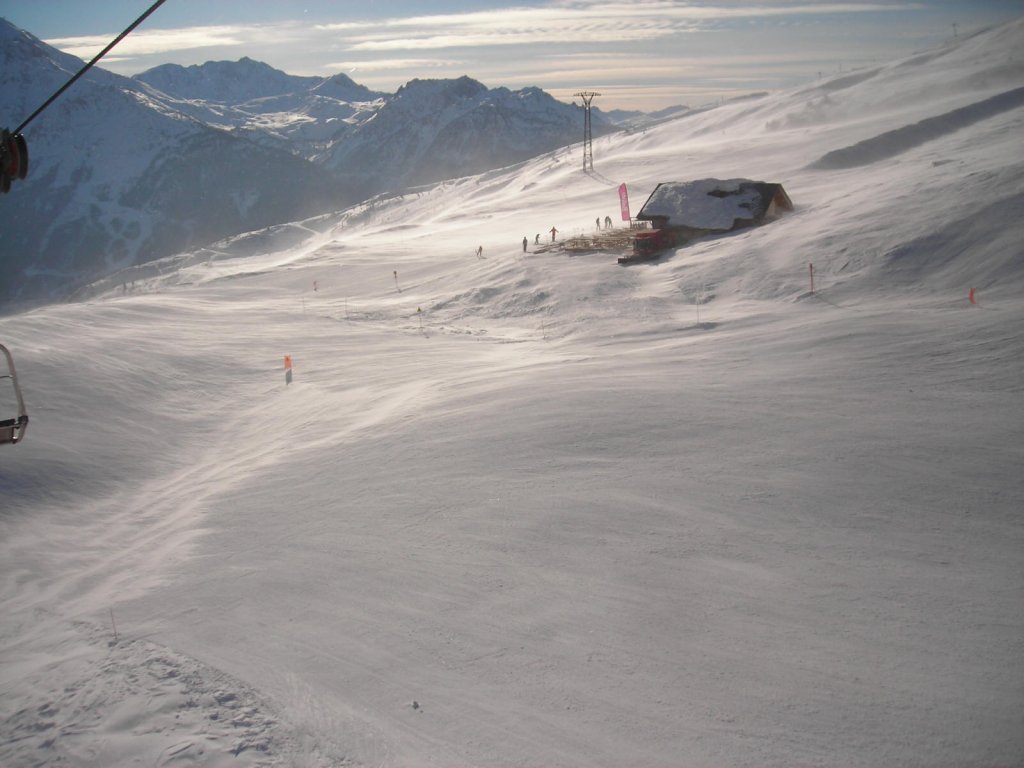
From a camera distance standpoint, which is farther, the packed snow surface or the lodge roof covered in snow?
the lodge roof covered in snow

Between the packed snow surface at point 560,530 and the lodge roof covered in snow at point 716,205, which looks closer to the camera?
the packed snow surface at point 560,530

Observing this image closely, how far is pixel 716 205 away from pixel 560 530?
26073 mm

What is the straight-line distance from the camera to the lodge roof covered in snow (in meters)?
30.8

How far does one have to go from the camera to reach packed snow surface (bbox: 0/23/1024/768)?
6.18 metres

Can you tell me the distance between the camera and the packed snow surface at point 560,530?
618 centimetres

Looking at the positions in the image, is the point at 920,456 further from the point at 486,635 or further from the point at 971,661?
the point at 486,635

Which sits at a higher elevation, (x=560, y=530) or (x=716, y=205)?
(x=716, y=205)

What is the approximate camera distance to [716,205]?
104 feet

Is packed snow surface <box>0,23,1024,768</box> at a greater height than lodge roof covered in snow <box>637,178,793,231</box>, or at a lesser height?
lesser

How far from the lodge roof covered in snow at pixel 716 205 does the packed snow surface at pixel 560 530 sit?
7.85 metres

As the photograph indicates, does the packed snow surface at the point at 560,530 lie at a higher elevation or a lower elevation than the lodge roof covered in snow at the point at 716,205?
lower

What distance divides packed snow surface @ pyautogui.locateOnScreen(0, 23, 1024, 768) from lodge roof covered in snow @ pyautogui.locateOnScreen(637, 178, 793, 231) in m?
7.85

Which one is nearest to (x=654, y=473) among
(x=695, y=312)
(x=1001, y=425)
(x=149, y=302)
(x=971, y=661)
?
(x=971, y=661)

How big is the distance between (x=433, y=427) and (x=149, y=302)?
67.0 ft
